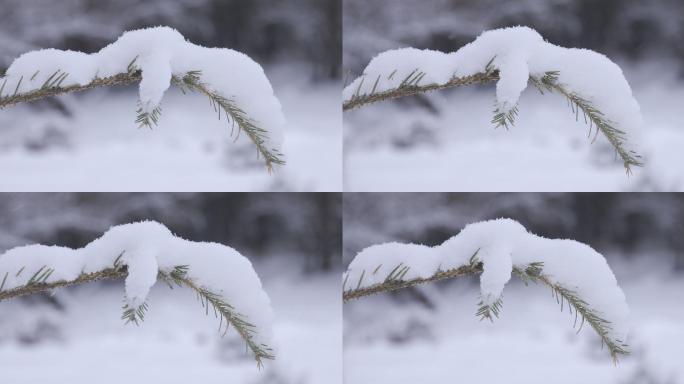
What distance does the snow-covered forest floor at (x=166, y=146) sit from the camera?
1.44 metres

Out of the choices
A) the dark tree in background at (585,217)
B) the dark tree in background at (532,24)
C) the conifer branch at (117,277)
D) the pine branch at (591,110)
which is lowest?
the conifer branch at (117,277)

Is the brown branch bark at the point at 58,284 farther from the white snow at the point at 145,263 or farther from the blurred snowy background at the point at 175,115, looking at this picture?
the blurred snowy background at the point at 175,115

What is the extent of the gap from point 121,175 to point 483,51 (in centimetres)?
74

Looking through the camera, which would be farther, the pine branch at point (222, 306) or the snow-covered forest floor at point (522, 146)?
the snow-covered forest floor at point (522, 146)

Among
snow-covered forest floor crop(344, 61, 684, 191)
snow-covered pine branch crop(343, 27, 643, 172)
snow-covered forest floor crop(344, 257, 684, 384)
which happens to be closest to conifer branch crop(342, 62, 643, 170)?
snow-covered pine branch crop(343, 27, 643, 172)

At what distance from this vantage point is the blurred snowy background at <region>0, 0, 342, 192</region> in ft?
4.72

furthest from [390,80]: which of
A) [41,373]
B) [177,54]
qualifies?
[41,373]

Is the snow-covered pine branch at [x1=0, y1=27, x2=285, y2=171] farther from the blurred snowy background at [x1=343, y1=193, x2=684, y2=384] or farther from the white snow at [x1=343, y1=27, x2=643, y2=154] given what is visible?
the blurred snowy background at [x1=343, y1=193, x2=684, y2=384]

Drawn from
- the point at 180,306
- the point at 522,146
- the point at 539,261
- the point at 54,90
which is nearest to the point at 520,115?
the point at 522,146

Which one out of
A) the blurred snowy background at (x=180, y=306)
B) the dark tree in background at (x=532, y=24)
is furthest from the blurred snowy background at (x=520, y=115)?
the blurred snowy background at (x=180, y=306)

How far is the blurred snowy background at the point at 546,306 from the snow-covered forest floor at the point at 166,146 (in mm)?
217

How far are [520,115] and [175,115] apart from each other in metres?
0.65

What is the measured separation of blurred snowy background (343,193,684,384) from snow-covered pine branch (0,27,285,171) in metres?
0.47

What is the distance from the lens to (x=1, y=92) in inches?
39.9
